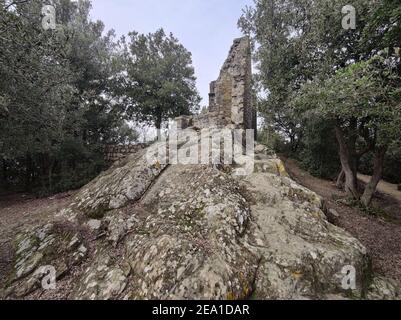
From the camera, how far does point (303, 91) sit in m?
9.91

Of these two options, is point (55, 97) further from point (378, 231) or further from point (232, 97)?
point (378, 231)

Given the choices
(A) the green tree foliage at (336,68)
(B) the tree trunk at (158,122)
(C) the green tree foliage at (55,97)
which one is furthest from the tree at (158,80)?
(A) the green tree foliage at (336,68)

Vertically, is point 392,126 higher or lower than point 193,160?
higher

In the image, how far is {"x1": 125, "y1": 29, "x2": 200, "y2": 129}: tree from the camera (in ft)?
64.1

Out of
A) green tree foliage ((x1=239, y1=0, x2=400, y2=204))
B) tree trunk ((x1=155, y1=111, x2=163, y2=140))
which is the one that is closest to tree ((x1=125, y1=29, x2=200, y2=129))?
tree trunk ((x1=155, y1=111, x2=163, y2=140))

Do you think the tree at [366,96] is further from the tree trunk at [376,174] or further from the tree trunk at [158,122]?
the tree trunk at [158,122]

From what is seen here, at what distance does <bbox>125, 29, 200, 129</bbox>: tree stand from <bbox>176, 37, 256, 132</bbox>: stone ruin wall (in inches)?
248

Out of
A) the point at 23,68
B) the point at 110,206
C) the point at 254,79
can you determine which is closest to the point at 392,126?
the point at 110,206

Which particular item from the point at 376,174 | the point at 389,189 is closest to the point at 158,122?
the point at 376,174

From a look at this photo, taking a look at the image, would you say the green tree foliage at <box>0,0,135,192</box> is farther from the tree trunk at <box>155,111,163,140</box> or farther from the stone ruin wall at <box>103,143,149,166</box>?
the tree trunk at <box>155,111,163,140</box>

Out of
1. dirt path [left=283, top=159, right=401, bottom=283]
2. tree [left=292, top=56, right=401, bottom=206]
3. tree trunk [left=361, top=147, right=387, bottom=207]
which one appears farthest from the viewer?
tree trunk [left=361, top=147, right=387, bottom=207]

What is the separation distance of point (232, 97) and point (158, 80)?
9.18 metres

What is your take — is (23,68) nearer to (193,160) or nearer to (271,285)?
(193,160)
